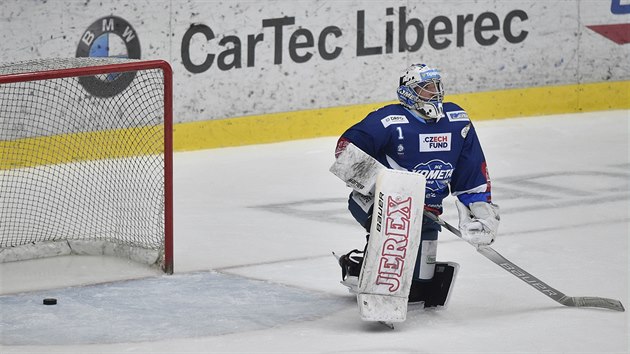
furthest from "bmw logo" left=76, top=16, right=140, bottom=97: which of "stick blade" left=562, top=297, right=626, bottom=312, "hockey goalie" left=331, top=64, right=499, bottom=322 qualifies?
"stick blade" left=562, top=297, right=626, bottom=312

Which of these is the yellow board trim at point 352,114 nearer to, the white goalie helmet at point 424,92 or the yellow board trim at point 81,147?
the yellow board trim at point 81,147

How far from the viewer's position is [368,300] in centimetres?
523

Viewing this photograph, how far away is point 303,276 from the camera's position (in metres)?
6.23

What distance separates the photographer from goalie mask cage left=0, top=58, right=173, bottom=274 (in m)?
6.31

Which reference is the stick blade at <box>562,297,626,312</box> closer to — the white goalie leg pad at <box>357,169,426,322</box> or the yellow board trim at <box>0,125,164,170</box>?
the white goalie leg pad at <box>357,169,426,322</box>

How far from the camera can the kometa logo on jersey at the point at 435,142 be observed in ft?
17.9

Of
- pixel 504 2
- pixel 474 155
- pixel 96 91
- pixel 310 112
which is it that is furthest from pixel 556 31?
pixel 474 155

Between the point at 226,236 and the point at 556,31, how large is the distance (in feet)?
13.9

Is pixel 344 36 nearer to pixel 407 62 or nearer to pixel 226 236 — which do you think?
pixel 407 62

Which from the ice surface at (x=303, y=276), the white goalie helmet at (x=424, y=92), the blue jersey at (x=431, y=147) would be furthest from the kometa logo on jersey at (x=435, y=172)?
the ice surface at (x=303, y=276)

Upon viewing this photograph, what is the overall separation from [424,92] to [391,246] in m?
0.63

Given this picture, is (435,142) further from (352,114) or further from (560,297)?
(352,114)

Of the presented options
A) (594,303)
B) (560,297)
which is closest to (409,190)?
(560,297)

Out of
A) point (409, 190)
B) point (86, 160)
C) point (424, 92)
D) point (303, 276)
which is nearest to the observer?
point (409, 190)
